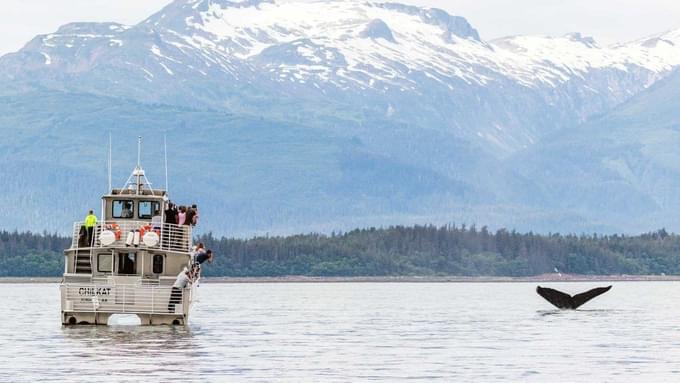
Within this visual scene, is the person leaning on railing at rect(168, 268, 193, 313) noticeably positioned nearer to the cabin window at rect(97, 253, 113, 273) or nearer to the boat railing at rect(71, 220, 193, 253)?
the boat railing at rect(71, 220, 193, 253)

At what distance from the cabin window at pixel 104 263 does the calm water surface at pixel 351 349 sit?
3.24 m

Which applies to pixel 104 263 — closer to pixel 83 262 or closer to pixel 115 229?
pixel 83 262

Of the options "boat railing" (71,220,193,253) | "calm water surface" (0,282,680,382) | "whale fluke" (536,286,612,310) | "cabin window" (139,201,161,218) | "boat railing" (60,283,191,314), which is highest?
"cabin window" (139,201,161,218)

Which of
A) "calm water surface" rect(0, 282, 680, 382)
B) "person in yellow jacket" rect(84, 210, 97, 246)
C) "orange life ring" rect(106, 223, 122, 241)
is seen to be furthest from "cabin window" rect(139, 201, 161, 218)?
"calm water surface" rect(0, 282, 680, 382)

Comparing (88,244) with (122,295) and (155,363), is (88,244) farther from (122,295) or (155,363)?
Result: (155,363)

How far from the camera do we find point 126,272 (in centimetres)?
10131

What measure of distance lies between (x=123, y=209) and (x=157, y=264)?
4622mm

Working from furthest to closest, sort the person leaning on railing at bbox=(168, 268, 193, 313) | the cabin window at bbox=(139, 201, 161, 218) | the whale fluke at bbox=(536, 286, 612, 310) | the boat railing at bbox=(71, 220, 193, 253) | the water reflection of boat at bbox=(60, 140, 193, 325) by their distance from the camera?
1. the whale fluke at bbox=(536, 286, 612, 310)
2. the cabin window at bbox=(139, 201, 161, 218)
3. the boat railing at bbox=(71, 220, 193, 253)
4. the water reflection of boat at bbox=(60, 140, 193, 325)
5. the person leaning on railing at bbox=(168, 268, 193, 313)

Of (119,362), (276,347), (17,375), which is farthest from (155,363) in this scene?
(276,347)

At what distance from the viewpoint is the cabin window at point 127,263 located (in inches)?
3989

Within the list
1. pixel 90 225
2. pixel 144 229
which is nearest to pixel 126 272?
pixel 144 229

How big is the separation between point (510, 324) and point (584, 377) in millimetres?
44216

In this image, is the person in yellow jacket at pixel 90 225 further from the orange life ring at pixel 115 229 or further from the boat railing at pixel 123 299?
the boat railing at pixel 123 299

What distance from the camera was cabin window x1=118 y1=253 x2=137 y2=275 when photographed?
101312 millimetres
